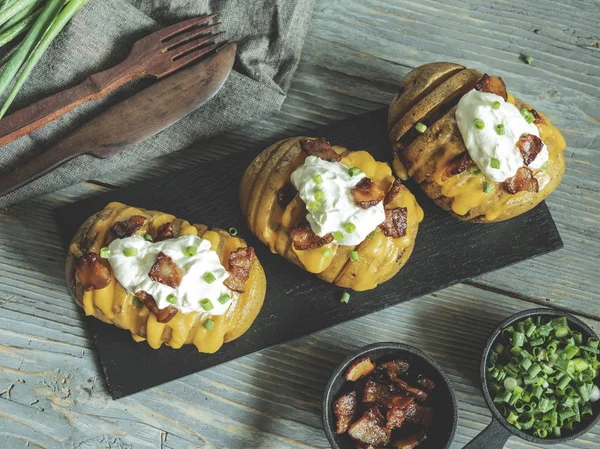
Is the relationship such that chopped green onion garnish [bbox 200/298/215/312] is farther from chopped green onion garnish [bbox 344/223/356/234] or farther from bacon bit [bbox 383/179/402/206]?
bacon bit [bbox 383/179/402/206]

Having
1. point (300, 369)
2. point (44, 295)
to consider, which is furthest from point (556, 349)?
point (44, 295)

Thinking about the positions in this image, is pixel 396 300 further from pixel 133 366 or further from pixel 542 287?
pixel 133 366

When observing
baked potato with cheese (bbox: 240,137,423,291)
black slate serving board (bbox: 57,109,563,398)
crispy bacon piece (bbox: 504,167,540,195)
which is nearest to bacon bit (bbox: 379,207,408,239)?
baked potato with cheese (bbox: 240,137,423,291)

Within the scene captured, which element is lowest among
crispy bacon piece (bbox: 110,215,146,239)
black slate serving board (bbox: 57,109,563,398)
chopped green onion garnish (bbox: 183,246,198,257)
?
black slate serving board (bbox: 57,109,563,398)

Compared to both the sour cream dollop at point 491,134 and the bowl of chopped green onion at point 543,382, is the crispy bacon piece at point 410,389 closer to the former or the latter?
the bowl of chopped green onion at point 543,382

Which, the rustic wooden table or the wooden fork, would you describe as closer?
the wooden fork

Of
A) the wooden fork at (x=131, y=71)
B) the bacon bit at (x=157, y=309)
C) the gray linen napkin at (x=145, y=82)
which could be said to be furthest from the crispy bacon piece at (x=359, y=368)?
the wooden fork at (x=131, y=71)

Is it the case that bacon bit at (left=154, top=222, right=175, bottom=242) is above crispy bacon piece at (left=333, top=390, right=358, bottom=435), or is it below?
above
